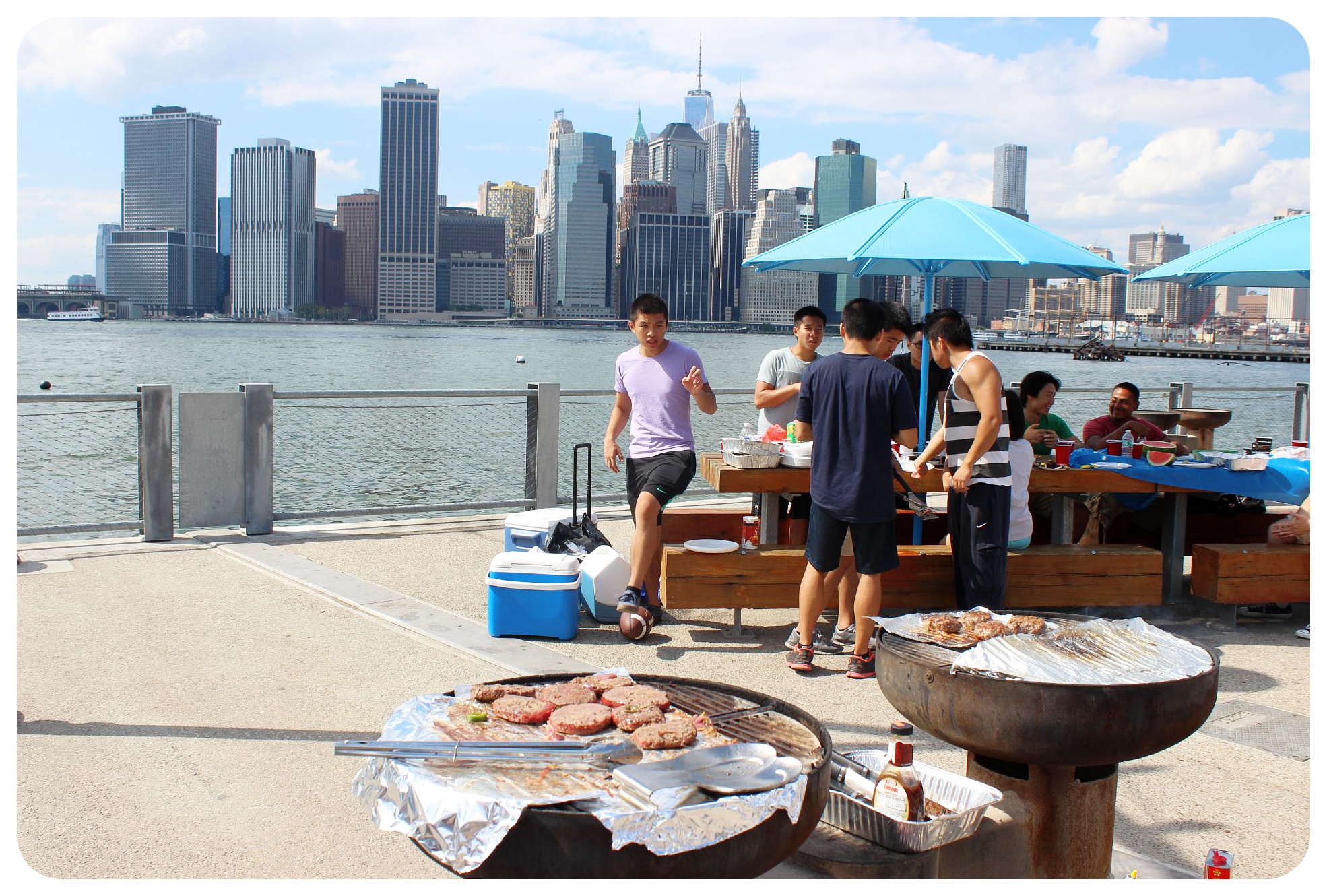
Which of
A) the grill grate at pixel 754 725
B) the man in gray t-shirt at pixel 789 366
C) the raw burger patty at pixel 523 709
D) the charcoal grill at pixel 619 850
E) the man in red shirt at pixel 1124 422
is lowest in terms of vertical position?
the charcoal grill at pixel 619 850

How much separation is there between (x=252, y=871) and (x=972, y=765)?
7.39 feet

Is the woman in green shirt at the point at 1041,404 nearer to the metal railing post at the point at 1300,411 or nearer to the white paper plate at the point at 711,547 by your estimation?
the white paper plate at the point at 711,547

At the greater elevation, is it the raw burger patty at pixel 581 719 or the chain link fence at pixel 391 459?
the raw burger patty at pixel 581 719

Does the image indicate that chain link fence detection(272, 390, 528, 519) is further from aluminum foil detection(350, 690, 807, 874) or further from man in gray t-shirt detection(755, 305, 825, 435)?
aluminum foil detection(350, 690, 807, 874)

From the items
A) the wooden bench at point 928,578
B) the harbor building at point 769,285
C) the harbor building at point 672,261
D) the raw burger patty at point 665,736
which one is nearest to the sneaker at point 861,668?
the wooden bench at point 928,578

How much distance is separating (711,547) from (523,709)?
10.4ft

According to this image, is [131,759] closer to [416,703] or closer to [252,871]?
[252,871]

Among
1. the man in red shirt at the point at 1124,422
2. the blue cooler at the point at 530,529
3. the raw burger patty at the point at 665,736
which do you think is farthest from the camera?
the man in red shirt at the point at 1124,422

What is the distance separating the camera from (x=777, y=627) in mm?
6418

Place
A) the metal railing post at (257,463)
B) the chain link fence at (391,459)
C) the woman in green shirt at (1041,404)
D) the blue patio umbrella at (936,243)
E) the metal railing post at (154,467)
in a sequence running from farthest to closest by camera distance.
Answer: the chain link fence at (391,459) < the metal railing post at (257,463) < the metal railing post at (154,467) < the woman in green shirt at (1041,404) < the blue patio umbrella at (936,243)

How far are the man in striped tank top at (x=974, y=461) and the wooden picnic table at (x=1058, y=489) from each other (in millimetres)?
577

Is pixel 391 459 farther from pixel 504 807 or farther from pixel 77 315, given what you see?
pixel 77 315

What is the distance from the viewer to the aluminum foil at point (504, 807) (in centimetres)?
235

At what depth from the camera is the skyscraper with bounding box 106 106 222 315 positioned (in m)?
141
